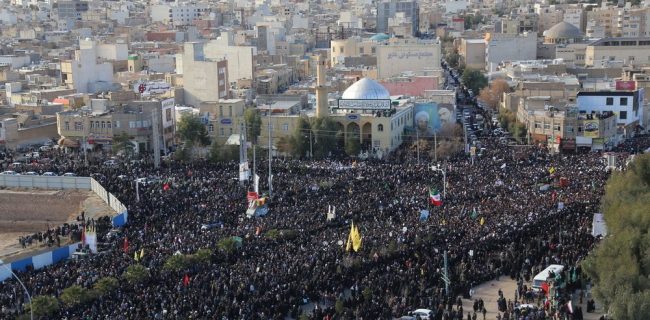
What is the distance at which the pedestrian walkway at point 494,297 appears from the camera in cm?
2300

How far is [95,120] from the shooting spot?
49000 mm

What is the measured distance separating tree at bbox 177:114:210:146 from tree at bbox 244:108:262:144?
1.95 m

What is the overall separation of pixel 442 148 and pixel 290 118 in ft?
26.5

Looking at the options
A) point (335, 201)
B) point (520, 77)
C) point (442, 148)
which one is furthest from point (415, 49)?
point (335, 201)

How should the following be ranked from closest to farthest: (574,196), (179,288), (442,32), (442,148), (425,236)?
(179,288) < (425,236) < (574,196) < (442,148) < (442,32)

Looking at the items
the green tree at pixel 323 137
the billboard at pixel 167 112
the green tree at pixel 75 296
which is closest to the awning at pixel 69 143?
the billboard at pixel 167 112

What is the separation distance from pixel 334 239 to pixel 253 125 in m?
21.0

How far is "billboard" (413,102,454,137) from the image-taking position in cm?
5147

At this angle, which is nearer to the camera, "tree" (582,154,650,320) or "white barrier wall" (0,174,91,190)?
"tree" (582,154,650,320)

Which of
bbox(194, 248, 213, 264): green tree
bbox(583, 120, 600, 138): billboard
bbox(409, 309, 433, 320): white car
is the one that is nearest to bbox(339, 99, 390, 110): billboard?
bbox(583, 120, 600, 138): billboard

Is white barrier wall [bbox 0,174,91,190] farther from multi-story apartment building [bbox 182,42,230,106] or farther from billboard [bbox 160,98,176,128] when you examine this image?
multi-story apartment building [bbox 182,42,230,106]

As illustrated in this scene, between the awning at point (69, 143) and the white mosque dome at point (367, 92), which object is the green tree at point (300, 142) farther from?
the awning at point (69, 143)

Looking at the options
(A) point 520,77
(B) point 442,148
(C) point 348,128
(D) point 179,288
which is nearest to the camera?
(D) point 179,288

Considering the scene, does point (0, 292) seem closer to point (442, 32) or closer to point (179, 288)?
point (179, 288)
